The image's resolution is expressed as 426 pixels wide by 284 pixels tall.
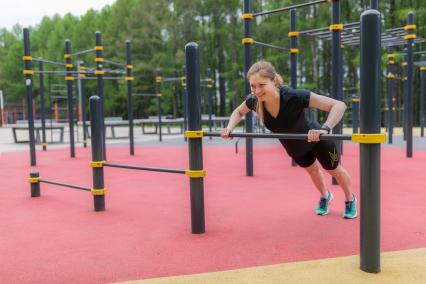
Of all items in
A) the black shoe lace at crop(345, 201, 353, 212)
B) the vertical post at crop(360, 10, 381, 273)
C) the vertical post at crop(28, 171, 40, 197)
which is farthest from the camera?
the vertical post at crop(28, 171, 40, 197)

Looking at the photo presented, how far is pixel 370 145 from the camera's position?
7.62ft

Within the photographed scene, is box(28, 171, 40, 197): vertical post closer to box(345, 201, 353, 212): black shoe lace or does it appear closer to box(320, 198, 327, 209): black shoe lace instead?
box(320, 198, 327, 209): black shoe lace

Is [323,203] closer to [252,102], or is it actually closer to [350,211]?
[350,211]

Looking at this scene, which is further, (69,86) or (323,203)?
(69,86)

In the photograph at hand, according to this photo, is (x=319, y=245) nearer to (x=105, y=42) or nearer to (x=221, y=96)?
(x=221, y=96)

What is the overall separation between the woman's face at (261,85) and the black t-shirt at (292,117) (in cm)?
11

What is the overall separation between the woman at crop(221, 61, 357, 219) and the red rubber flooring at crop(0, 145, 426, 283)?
1.55 feet

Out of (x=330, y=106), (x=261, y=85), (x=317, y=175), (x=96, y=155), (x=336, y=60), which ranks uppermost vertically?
(x=336, y=60)

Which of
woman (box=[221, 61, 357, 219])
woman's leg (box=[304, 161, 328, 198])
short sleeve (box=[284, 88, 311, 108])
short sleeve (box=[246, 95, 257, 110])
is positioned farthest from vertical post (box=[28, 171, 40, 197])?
short sleeve (box=[284, 88, 311, 108])

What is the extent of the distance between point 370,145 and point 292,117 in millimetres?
870

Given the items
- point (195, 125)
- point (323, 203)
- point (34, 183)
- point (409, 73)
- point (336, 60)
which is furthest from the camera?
point (409, 73)

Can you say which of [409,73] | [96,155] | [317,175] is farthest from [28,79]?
[409,73]

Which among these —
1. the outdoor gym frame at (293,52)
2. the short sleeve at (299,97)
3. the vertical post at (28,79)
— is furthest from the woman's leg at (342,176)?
the vertical post at (28,79)

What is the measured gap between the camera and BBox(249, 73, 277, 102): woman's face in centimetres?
293
